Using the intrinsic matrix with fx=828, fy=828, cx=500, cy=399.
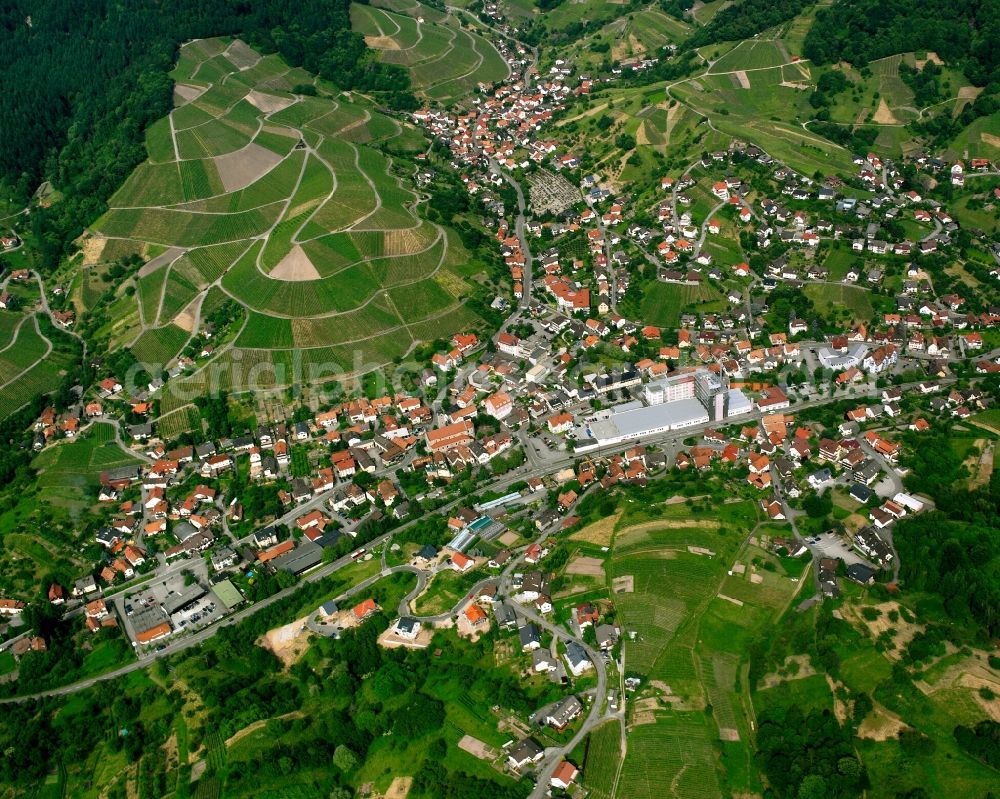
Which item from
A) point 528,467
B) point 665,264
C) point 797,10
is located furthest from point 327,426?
point 797,10

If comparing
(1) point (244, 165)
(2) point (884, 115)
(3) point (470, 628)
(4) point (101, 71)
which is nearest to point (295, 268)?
(1) point (244, 165)

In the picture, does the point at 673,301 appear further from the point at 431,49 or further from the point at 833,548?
the point at 431,49

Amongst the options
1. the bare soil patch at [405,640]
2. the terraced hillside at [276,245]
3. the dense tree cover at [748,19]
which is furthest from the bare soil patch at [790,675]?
the dense tree cover at [748,19]

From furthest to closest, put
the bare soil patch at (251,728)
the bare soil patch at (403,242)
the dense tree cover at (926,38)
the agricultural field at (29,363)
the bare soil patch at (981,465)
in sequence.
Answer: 1. the dense tree cover at (926,38)
2. the bare soil patch at (403,242)
3. the agricultural field at (29,363)
4. the bare soil patch at (981,465)
5. the bare soil patch at (251,728)

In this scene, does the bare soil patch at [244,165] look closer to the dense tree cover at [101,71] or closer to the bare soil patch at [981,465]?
the dense tree cover at [101,71]

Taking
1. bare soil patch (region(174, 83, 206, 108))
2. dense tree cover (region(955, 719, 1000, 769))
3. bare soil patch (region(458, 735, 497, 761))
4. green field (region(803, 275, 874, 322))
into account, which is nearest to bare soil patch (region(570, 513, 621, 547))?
bare soil patch (region(458, 735, 497, 761))

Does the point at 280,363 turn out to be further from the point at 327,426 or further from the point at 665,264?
the point at 665,264
